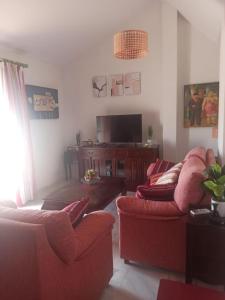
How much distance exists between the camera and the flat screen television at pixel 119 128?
15.4 feet

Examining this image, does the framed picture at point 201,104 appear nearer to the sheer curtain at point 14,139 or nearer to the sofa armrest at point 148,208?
the sofa armrest at point 148,208

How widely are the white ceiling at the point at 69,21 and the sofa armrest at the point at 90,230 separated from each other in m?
2.40

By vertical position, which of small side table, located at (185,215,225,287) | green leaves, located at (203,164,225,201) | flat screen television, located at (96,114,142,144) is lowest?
small side table, located at (185,215,225,287)

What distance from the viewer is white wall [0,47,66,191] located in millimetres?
4418

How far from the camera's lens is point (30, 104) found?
429cm

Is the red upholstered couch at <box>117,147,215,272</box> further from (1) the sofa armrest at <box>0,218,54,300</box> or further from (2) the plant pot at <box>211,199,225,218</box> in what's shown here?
(1) the sofa armrest at <box>0,218,54,300</box>

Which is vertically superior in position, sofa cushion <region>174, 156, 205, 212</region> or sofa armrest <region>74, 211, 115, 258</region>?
sofa cushion <region>174, 156, 205, 212</region>

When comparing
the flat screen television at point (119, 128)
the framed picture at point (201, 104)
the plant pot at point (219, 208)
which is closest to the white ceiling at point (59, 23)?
the flat screen television at point (119, 128)

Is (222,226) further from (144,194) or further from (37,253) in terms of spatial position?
(37,253)

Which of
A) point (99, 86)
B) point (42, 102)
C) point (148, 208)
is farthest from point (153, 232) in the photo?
point (99, 86)

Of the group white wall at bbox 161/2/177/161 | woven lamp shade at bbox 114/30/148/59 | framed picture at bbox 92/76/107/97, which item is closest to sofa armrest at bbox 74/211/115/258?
woven lamp shade at bbox 114/30/148/59

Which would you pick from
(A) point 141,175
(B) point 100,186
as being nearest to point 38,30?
(B) point 100,186

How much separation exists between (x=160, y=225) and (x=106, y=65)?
12.7 feet

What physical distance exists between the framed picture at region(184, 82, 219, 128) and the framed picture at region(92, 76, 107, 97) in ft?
5.34
